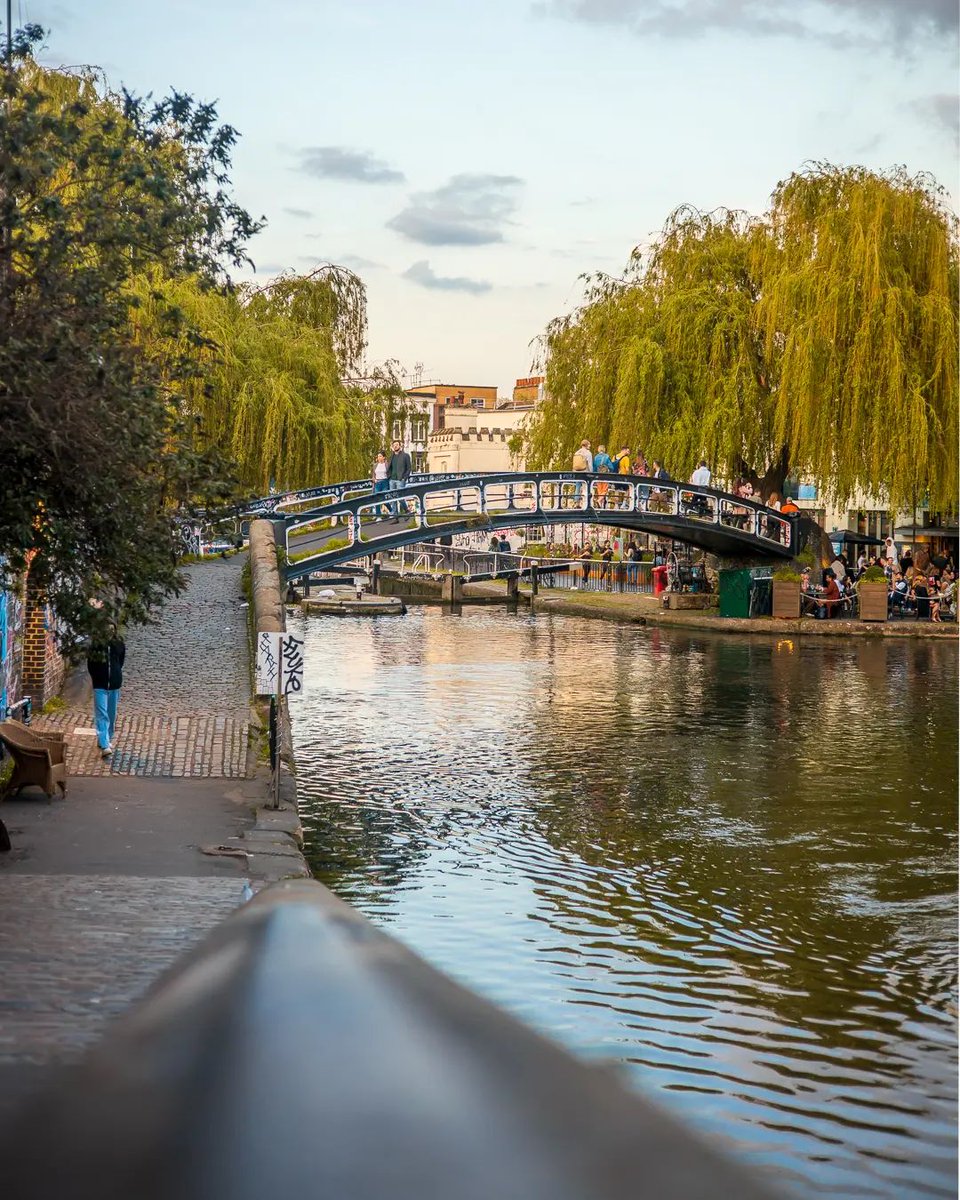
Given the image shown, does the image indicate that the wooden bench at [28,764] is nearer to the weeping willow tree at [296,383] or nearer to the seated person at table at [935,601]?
the weeping willow tree at [296,383]

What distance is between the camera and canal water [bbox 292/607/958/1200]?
26.2ft

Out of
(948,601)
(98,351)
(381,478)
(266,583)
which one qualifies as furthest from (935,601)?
(98,351)

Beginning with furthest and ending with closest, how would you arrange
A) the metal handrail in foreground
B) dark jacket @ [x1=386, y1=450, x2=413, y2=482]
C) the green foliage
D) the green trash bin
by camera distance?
the green trash bin < dark jacket @ [x1=386, y1=450, x2=413, y2=482] < the green foliage < the metal handrail in foreground

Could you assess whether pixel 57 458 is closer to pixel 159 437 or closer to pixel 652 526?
pixel 159 437

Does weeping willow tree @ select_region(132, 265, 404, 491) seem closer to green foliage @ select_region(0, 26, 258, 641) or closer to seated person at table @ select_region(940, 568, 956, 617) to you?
seated person at table @ select_region(940, 568, 956, 617)

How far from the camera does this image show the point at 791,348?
35.4m

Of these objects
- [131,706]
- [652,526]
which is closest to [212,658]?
[131,706]

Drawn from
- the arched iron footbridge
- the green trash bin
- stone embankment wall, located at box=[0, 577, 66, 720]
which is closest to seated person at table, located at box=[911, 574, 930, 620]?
the arched iron footbridge

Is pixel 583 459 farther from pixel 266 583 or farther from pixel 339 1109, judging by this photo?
pixel 339 1109

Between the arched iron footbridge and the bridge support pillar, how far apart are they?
18.6 feet

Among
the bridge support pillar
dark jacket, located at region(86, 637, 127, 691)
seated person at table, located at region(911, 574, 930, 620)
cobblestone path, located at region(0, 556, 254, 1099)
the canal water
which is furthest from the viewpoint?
the bridge support pillar

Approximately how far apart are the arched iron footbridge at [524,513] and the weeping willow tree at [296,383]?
4.30ft

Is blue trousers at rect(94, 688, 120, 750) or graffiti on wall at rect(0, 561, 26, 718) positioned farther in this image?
graffiti on wall at rect(0, 561, 26, 718)

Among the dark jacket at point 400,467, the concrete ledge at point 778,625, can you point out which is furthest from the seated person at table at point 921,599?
the dark jacket at point 400,467
